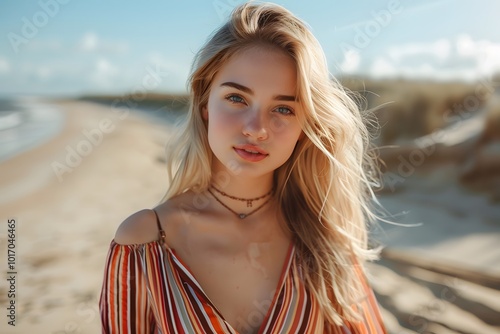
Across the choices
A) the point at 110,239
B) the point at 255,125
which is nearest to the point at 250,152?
the point at 255,125

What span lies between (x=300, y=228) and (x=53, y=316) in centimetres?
194

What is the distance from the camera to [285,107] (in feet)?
5.57

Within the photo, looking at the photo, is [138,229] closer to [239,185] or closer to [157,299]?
[157,299]

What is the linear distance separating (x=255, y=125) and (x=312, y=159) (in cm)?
45

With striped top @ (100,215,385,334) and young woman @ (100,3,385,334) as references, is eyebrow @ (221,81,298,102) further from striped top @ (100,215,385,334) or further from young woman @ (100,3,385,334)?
striped top @ (100,215,385,334)

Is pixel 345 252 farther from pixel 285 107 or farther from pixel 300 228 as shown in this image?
pixel 285 107

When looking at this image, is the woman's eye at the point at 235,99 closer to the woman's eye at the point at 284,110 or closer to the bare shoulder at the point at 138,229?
the woman's eye at the point at 284,110

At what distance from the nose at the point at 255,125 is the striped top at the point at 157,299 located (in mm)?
460

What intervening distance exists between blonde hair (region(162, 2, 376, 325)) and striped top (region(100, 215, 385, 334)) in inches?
11.0

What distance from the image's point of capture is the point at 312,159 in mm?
1998

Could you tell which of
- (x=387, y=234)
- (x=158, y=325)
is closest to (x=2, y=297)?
(x=158, y=325)

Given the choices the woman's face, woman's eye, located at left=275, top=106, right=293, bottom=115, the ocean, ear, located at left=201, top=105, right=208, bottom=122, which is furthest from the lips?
the ocean

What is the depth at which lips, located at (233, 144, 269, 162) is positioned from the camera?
5.41 feet

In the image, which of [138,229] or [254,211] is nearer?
[138,229]
